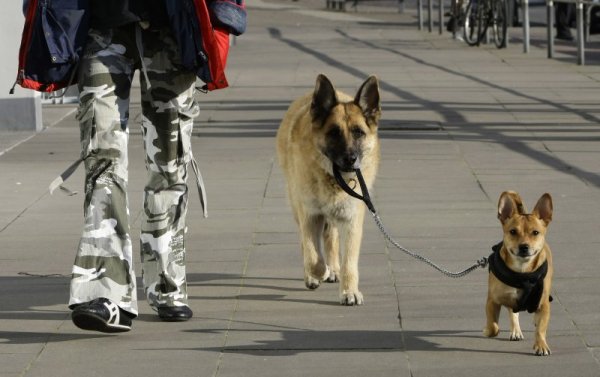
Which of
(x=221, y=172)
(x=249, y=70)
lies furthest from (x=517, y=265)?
(x=249, y=70)

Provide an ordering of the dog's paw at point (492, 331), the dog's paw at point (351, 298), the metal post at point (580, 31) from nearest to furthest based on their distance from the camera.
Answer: the dog's paw at point (492, 331) → the dog's paw at point (351, 298) → the metal post at point (580, 31)

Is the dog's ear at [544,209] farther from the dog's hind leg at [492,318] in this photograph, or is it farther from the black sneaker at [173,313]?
the black sneaker at [173,313]

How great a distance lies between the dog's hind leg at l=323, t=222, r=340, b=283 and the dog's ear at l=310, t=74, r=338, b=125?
707mm

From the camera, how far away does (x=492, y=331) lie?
573 centimetres

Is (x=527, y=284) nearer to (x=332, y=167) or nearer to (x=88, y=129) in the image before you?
(x=332, y=167)

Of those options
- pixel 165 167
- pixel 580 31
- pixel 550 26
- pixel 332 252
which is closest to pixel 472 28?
pixel 550 26

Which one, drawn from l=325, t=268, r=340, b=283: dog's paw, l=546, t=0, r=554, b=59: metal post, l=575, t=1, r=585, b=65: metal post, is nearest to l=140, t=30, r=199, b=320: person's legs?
l=325, t=268, r=340, b=283: dog's paw

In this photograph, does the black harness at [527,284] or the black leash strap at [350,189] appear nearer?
the black harness at [527,284]

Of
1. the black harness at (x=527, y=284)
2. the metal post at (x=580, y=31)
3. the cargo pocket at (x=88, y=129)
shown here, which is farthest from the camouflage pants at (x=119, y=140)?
the metal post at (x=580, y=31)

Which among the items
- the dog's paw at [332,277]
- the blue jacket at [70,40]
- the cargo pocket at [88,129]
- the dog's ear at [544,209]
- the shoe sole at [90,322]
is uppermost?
the blue jacket at [70,40]

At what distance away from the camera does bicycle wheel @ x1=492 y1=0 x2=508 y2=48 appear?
2334 cm

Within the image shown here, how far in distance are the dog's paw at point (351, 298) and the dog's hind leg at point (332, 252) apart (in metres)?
0.59

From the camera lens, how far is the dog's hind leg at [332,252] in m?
7.17

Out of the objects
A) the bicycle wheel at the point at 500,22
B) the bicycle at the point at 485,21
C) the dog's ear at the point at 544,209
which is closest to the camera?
the dog's ear at the point at 544,209
